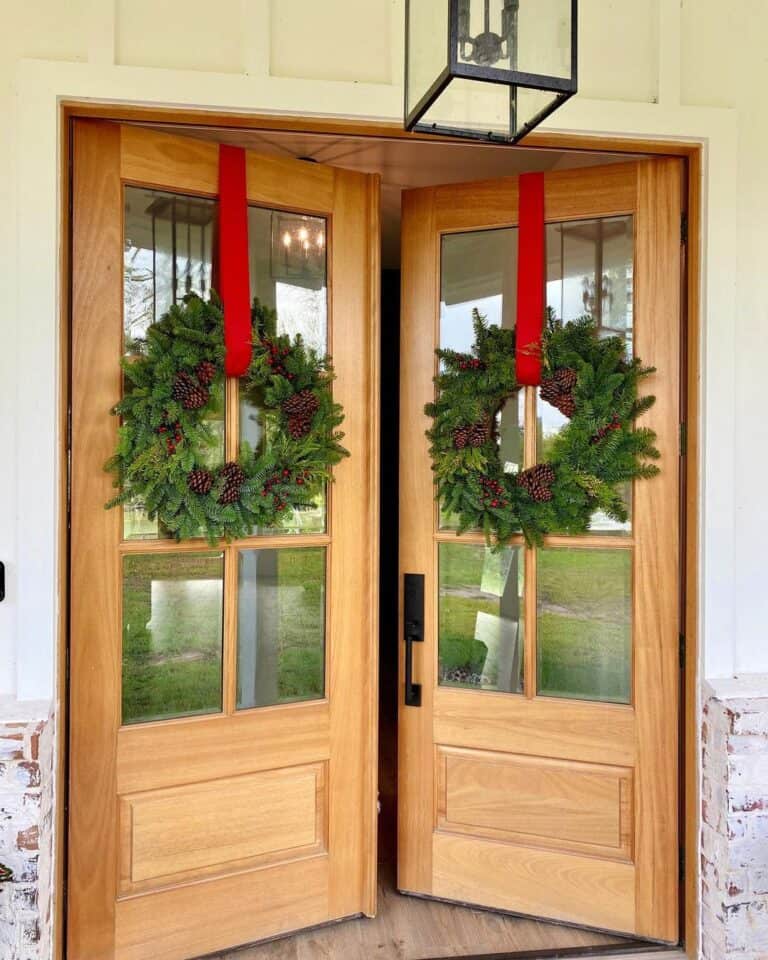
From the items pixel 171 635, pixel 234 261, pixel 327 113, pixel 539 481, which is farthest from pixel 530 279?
Answer: pixel 171 635

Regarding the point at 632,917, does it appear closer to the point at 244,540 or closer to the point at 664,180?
the point at 244,540

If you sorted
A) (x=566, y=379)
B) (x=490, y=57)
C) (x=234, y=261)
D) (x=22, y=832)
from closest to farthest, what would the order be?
(x=490, y=57)
(x=22, y=832)
(x=234, y=261)
(x=566, y=379)

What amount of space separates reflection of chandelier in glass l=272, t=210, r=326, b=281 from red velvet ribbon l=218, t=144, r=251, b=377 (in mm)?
118

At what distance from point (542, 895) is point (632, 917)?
0.27 m

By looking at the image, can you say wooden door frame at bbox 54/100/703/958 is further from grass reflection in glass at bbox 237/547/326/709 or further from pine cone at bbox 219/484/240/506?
pine cone at bbox 219/484/240/506

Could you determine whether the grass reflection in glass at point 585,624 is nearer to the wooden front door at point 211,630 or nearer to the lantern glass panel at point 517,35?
the wooden front door at point 211,630

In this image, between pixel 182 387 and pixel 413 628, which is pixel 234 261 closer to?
pixel 182 387

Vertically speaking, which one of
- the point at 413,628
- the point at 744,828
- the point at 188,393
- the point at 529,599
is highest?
the point at 188,393

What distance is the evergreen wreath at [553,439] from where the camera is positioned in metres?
2.12

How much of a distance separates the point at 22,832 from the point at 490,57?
75.5 inches

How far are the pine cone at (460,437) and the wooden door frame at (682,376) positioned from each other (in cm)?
25

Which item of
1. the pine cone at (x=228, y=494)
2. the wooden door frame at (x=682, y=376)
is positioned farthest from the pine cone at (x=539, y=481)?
the pine cone at (x=228, y=494)

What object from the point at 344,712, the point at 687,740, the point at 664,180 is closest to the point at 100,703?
the point at 344,712

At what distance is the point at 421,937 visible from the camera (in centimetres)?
220
